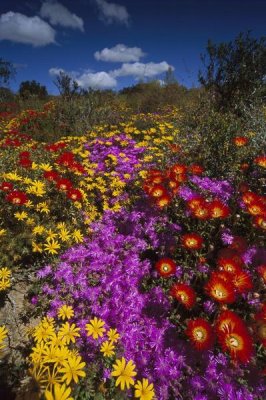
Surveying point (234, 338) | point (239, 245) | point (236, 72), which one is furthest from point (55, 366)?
point (236, 72)

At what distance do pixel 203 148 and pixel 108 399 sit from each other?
12.8ft

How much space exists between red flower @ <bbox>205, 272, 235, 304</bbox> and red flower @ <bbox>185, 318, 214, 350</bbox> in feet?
0.72

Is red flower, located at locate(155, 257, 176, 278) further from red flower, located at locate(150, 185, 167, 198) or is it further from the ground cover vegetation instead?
red flower, located at locate(150, 185, 167, 198)

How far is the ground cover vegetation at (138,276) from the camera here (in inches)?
83.8

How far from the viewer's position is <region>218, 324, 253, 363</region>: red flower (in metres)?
2.03

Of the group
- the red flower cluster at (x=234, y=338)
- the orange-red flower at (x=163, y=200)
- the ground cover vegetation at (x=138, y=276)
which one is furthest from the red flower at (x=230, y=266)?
the orange-red flower at (x=163, y=200)

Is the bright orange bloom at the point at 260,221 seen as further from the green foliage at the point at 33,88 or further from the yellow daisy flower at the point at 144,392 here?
the green foliage at the point at 33,88

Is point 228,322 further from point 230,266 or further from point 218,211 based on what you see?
point 218,211

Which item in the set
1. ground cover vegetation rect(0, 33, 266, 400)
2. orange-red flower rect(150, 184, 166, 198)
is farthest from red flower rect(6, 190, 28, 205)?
orange-red flower rect(150, 184, 166, 198)

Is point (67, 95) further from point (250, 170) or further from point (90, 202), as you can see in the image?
point (250, 170)

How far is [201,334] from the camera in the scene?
2.18 meters

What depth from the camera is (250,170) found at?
4410 mm

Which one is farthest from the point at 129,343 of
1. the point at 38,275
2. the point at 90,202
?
the point at 90,202

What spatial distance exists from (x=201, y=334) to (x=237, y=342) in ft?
0.83
